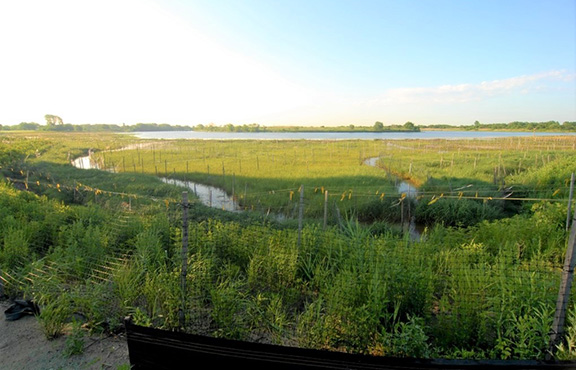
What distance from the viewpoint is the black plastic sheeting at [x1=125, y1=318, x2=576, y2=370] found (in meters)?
2.37

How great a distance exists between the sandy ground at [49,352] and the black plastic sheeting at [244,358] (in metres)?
0.31

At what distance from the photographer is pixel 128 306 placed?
11.6 ft

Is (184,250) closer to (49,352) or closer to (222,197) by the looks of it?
(49,352)

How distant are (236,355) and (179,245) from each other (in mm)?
2334

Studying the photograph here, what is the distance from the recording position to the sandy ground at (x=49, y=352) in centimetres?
290

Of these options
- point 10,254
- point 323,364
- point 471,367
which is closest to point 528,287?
point 471,367

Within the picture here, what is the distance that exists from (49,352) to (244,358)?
2.08 meters

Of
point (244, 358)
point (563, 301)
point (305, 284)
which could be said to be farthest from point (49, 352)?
point (563, 301)

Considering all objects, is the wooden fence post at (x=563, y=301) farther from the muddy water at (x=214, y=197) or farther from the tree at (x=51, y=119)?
the tree at (x=51, y=119)

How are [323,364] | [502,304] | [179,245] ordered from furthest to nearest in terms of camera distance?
[179,245], [502,304], [323,364]

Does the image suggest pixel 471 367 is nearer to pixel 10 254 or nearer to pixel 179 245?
pixel 179 245

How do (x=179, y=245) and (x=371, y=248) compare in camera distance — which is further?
(x=179, y=245)

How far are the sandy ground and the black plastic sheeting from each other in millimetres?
310

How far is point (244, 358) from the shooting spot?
245 centimetres
